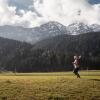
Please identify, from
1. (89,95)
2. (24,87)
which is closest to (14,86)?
(24,87)

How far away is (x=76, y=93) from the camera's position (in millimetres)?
29469

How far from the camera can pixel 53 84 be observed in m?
33.1

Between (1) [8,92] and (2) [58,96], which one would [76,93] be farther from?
(1) [8,92]

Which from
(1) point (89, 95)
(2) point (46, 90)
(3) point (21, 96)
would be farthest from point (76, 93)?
(3) point (21, 96)

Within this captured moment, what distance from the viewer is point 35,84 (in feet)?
109

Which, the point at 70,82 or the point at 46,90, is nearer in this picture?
the point at 46,90

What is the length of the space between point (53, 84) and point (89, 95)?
18.7 feet

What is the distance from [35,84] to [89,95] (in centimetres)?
741

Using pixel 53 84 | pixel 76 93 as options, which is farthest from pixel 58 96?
pixel 53 84

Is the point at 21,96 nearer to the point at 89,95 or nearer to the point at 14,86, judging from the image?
the point at 14,86

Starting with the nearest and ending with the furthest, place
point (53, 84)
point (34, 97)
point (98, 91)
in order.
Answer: point (34, 97) → point (98, 91) → point (53, 84)

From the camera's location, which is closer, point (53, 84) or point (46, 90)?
point (46, 90)

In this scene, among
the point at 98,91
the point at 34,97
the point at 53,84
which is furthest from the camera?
the point at 53,84

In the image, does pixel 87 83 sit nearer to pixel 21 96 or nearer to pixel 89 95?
pixel 89 95
